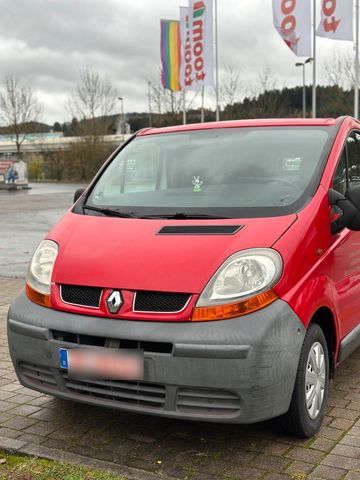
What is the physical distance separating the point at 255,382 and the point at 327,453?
0.70 meters

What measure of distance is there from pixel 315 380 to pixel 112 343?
117 cm

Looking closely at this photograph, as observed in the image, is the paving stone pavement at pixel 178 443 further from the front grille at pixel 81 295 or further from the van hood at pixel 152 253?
the van hood at pixel 152 253

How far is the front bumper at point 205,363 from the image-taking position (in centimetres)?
283

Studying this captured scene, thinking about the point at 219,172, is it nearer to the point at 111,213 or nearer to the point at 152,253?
the point at 111,213

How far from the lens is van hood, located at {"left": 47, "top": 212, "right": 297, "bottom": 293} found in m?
3.03

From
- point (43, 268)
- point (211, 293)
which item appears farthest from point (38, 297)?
point (211, 293)

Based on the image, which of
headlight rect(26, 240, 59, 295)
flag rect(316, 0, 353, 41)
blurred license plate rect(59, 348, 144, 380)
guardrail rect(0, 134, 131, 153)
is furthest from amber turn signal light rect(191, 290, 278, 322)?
guardrail rect(0, 134, 131, 153)

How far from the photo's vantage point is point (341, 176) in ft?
12.9

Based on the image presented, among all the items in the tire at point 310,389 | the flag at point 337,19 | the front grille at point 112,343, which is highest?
the flag at point 337,19

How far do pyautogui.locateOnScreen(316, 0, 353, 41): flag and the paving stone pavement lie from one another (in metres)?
17.5

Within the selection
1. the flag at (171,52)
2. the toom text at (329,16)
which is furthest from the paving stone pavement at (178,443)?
the flag at (171,52)

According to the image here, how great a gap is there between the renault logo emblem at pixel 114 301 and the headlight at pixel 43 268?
0.44m

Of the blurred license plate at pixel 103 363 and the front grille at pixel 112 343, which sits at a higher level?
the front grille at pixel 112 343

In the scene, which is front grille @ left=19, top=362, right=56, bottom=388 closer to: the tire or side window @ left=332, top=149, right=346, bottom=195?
the tire
